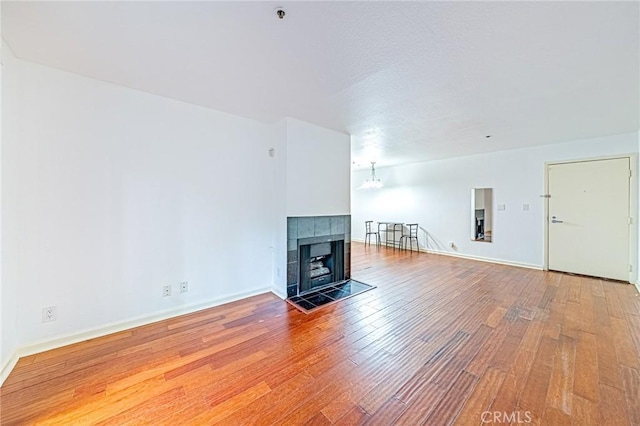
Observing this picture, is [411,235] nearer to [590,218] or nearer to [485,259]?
[485,259]

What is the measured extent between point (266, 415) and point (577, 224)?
5.77 meters

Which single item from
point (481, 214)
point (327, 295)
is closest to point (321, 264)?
point (327, 295)

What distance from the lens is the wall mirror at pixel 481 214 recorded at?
18.0 feet

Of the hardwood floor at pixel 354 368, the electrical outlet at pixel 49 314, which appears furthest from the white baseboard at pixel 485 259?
the electrical outlet at pixel 49 314

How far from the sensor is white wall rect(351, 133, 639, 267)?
4.63 meters

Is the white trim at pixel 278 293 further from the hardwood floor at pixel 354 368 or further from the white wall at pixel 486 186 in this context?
the white wall at pixel 486 186

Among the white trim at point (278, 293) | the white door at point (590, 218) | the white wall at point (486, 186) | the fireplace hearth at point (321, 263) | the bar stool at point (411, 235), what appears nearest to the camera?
the white trim at point (278, 293)

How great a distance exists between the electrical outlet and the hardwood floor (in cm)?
30

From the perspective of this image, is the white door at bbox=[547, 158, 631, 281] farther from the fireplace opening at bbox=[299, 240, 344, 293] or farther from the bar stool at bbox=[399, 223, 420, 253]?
the fireplace opening at bbox=[299, 240, 344, 293]

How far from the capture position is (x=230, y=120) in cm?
318

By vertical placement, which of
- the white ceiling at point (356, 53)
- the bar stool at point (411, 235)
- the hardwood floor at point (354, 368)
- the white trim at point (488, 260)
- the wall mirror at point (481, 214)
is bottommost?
the hardwood floor at point (354, 368)

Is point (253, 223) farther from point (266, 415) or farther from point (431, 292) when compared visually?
point (431, 292)

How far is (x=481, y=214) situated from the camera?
5.64 metres

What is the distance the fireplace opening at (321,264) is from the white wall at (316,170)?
0.53 meters
